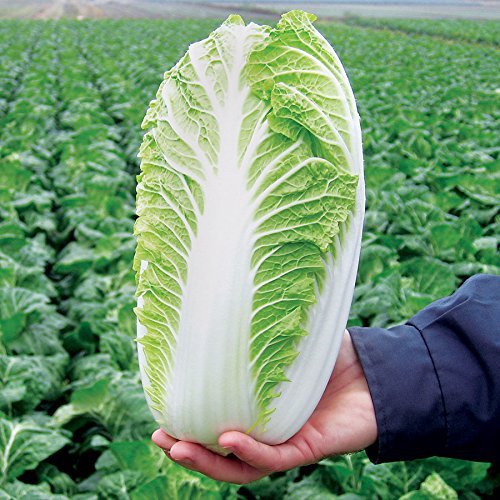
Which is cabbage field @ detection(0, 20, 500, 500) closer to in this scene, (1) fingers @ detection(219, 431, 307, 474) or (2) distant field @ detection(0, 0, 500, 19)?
(1) fingers @ detection(219, 431, 307, 474)

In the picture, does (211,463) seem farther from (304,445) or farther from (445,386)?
(445,386)

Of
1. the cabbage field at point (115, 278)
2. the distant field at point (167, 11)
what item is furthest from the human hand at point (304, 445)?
the distant field at point (167, 11)

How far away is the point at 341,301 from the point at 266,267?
24 centimetres

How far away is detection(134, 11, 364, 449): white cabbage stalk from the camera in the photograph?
157 centimetres

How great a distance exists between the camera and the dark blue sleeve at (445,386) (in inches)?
68.4

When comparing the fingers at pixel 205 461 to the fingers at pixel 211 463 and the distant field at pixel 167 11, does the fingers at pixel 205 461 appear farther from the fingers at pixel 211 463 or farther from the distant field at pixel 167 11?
the distant field at pixel 167 11

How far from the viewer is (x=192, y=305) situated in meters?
1.60

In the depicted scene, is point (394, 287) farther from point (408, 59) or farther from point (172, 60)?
point (408, 59)

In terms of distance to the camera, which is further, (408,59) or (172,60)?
(408,59)

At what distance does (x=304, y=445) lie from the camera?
5.74 ft

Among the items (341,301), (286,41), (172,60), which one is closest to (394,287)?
(341,301)

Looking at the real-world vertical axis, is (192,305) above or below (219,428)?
above

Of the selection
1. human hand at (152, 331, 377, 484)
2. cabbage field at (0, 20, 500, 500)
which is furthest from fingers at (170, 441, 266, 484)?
cabbage field at (0, 20, 500, 500)

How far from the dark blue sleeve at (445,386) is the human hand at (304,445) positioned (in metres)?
0.05
